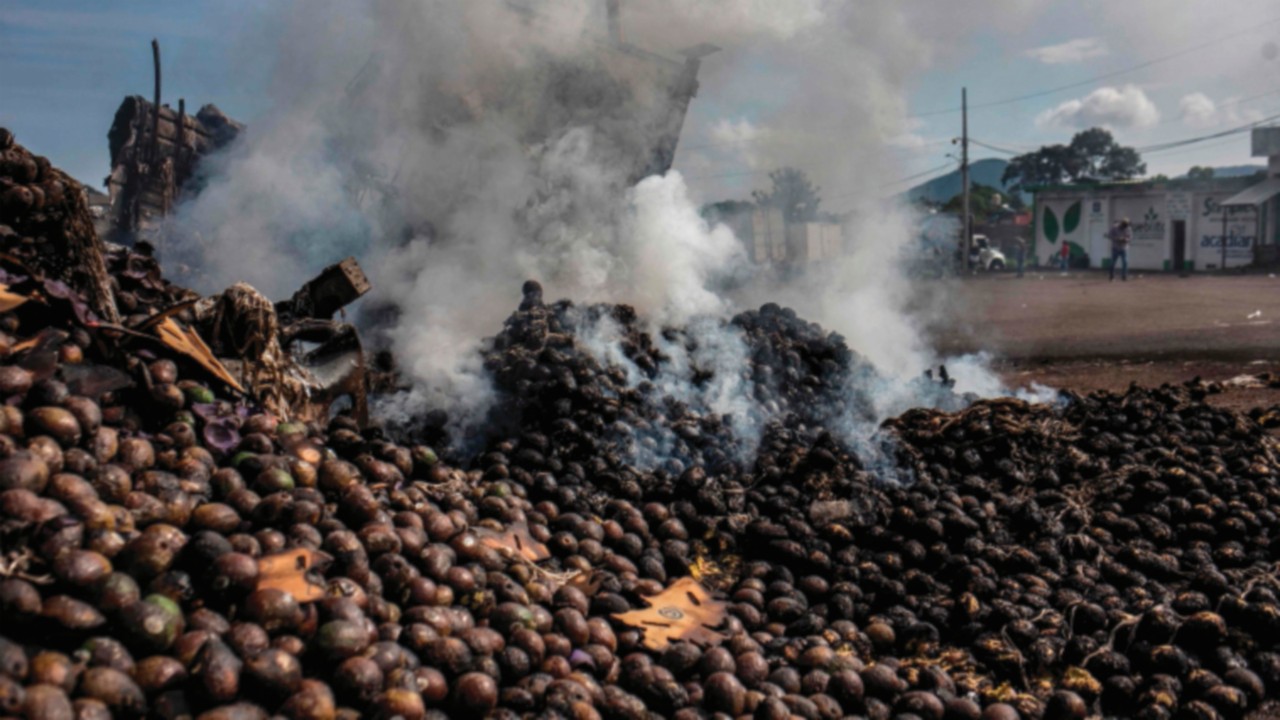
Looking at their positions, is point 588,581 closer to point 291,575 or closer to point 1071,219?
point 291,575

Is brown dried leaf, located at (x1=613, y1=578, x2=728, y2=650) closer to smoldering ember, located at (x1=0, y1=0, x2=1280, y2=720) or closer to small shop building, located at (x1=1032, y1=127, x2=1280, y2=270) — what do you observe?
smoldering ember, located at (x1=0, y1=0, x2=1280, y2=720)

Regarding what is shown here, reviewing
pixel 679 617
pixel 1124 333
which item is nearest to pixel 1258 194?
pixel 1124 333

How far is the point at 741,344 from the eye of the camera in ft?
23.7

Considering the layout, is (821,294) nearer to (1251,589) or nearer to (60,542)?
(1251,589)

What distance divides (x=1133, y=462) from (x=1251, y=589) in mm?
1651

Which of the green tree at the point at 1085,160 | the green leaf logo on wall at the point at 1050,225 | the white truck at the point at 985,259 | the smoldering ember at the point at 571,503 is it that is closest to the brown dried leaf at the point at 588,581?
the smoldering ember at the point at 571,503

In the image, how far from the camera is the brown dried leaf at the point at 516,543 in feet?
13.5

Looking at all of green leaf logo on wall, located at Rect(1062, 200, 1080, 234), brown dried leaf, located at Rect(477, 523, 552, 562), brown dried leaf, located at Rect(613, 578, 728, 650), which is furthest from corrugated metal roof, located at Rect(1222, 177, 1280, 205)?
brown dried leaf, located at Rect(477, 523, 552, 562)

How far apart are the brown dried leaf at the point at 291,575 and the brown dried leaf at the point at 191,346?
1748 millimetres

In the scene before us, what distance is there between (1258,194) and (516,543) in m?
36.5

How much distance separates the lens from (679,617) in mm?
3910

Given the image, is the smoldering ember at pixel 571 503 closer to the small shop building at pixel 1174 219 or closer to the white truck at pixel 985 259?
the small shop building at pixel 1174 219

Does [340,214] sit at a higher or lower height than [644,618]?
higher

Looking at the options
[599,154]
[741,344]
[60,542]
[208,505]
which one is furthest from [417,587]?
[599,154]
